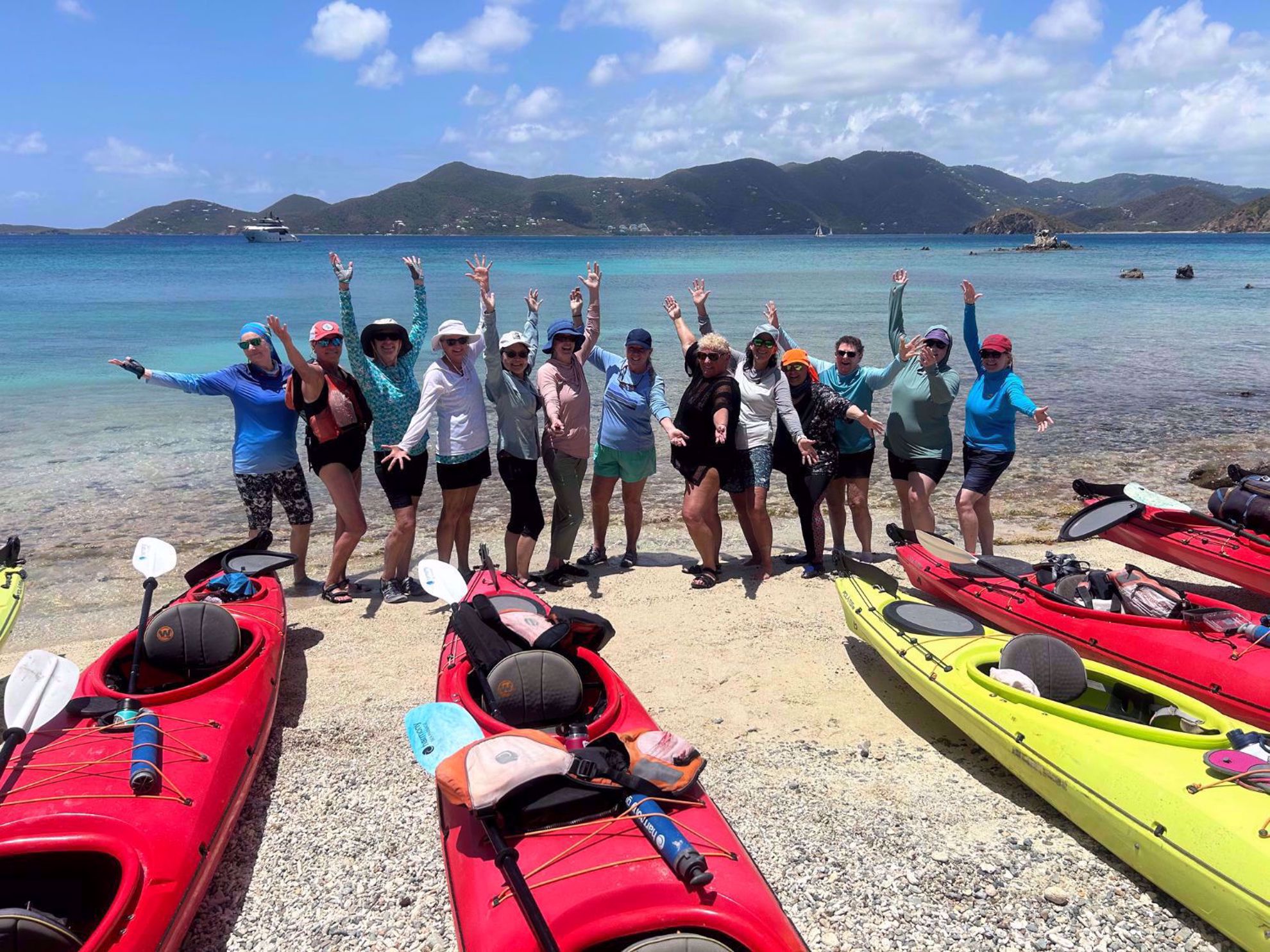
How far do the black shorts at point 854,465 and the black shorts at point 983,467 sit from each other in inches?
32.2

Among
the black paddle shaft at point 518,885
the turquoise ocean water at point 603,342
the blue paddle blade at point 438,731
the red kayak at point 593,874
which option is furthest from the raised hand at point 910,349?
the black paddle shaft at point 518,885

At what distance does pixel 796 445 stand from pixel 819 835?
3575 mm

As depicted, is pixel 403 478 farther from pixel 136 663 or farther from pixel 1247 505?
pixel 1247 505

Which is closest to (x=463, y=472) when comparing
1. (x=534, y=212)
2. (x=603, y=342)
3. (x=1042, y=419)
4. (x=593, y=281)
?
(x=593, y=281)

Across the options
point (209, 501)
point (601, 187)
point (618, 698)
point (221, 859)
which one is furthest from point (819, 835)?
point (601, 187)

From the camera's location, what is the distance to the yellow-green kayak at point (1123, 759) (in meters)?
3.20

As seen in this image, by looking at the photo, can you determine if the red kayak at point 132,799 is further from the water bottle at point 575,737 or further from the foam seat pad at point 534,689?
the water bottle at point 575,737

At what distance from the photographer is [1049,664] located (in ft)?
14.6

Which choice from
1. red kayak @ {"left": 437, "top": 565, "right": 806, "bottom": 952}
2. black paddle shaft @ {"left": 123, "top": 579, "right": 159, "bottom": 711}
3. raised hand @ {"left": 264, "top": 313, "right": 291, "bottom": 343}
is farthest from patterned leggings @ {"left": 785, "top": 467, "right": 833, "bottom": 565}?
black paddle shaft @ {"left": 123, "top": 579, "right": 159, "bottom": 711}

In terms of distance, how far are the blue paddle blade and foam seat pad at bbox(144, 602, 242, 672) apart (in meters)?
1.82

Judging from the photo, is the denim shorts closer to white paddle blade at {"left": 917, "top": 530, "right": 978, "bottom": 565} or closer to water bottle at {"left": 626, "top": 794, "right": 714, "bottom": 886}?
white paddle blade at {"left": 917, "top": 530, "right": 978, "bottom": 565}

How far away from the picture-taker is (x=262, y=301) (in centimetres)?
3575

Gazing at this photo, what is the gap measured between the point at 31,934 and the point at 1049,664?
15.6 ft

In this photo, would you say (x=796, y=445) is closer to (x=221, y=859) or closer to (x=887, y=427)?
(x=887, y=427)
